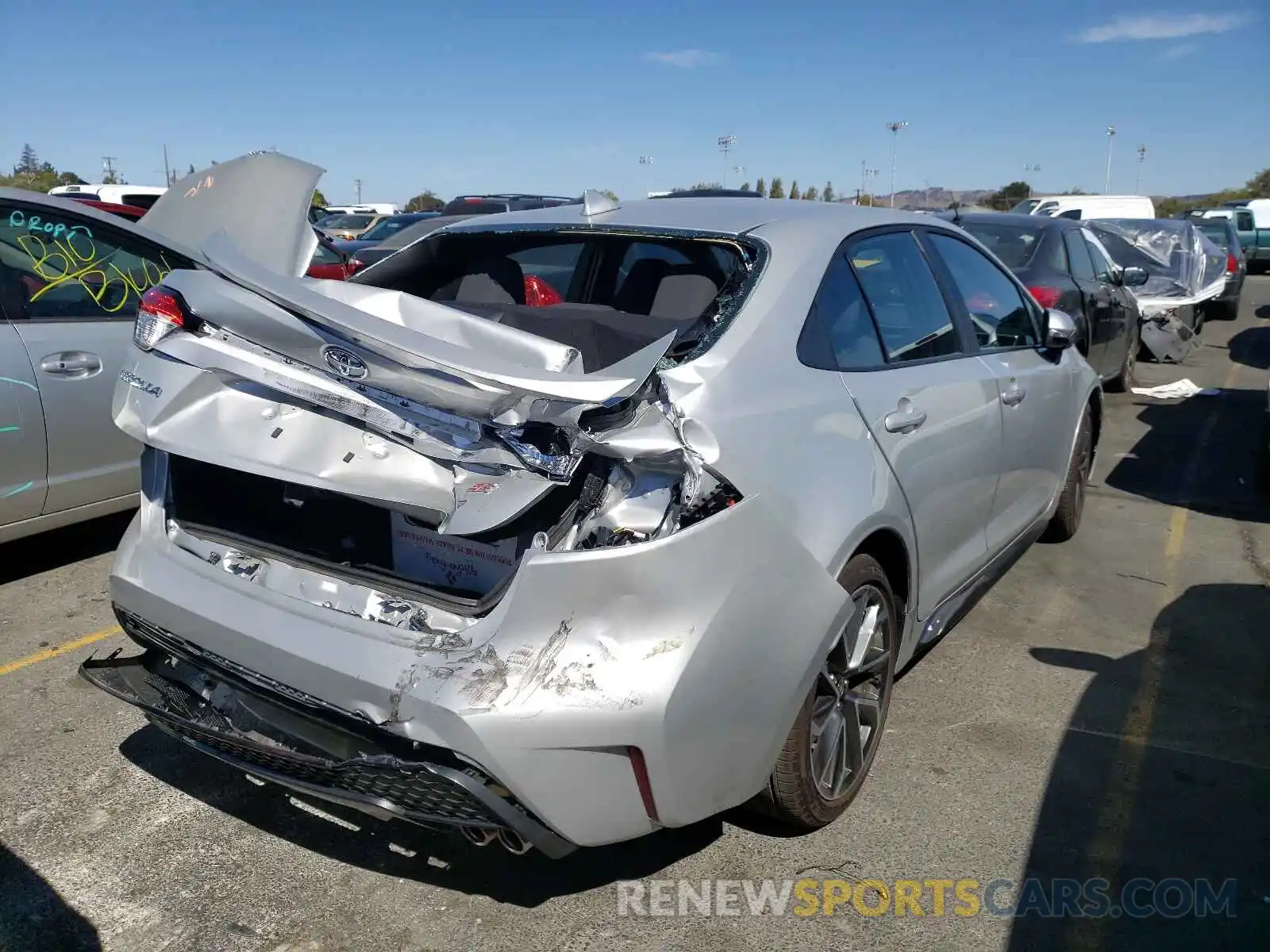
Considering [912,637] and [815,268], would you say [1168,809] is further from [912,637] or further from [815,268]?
[815,268]

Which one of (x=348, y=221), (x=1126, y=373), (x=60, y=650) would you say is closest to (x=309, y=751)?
(x=60, y=650)

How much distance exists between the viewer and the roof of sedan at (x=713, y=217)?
10.6 feet

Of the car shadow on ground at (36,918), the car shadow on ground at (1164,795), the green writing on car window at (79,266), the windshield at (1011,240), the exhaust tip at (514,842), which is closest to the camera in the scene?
the exhaust tip at (514,842)

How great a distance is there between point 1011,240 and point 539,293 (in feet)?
20.6

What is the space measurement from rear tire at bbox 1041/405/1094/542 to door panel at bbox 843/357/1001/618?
61.5 inches

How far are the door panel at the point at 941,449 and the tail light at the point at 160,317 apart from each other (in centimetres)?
179

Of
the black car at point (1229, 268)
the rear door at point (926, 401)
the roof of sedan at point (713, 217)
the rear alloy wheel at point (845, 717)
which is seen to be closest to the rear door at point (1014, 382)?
the rear door at point (926, 401)

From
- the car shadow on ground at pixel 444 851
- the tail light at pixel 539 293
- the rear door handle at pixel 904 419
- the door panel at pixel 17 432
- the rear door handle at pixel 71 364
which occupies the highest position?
the tail light at pixel 539 293

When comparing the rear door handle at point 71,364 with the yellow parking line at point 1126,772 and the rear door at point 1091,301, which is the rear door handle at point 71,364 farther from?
the rear door at point 1091,301

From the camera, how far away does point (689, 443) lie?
2311mm

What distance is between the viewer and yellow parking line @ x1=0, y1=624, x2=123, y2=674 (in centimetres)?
403

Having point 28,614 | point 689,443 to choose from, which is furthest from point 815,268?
point 28,614

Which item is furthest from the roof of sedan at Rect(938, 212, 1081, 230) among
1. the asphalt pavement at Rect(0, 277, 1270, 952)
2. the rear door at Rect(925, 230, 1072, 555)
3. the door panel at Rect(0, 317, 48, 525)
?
the door panel at Rect(0, 317, 48, 525)

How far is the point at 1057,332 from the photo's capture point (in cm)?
460
